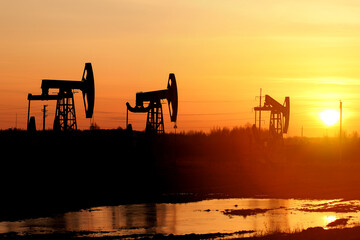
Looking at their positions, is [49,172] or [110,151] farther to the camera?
[110,151]

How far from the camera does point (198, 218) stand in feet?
83.8

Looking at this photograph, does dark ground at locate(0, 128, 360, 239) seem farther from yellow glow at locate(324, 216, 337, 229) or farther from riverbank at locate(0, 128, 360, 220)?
yellow glow at locate(324, 216, 337, 229)

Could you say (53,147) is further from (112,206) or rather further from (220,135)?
(220,135)

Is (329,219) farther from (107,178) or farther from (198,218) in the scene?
(107,178)

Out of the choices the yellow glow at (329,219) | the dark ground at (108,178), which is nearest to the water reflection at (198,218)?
the yellow glow at (329,219)

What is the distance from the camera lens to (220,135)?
100m

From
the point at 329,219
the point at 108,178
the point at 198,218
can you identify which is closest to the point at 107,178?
the point at 108,178

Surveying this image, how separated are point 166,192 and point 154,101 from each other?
15.5 meters

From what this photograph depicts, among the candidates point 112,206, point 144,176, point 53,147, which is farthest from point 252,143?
point 112,206

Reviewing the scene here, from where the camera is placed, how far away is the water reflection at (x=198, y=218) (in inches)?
879

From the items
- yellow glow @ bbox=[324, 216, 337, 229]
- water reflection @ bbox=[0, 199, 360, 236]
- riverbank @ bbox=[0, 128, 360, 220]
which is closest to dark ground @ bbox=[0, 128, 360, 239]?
riverbank @ bbox=[0, 128, 360, 220]

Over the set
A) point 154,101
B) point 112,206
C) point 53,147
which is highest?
point 154,101

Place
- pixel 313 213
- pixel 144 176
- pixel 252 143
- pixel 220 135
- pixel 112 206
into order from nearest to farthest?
pixel 313 213 < pixel 112 206 < pixel 144 176 < pixel 252 143 < pixel 220 135

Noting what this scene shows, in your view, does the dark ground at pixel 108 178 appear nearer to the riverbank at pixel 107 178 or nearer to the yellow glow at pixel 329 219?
the riverbank at pixel 107 178
